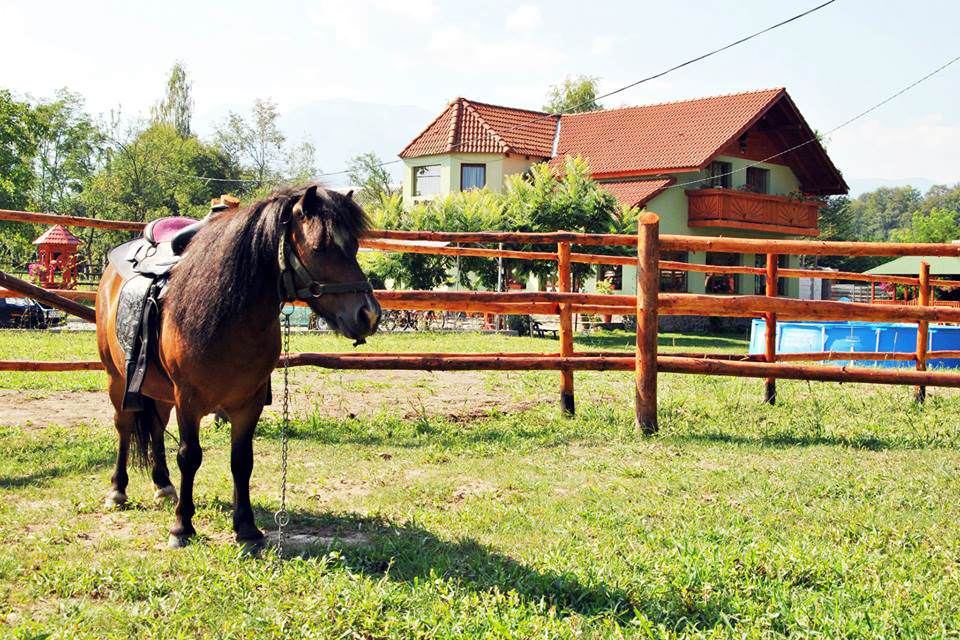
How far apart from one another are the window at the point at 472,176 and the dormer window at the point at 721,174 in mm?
8674

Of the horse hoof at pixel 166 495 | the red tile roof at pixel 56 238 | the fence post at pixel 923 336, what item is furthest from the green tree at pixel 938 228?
the horse hoof at pixel 166 495

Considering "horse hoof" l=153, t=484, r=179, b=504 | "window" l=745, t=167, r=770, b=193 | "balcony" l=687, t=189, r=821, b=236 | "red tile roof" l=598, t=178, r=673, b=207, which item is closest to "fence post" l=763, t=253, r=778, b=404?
"horse hoof" l=153, t=484, r=179, b=504

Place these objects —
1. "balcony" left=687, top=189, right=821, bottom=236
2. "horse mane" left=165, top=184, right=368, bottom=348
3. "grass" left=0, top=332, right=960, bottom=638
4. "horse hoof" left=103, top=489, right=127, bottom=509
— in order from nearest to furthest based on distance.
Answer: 1. "grass" left=0, top=332, right=960, bottom=638
2. "horse mane" left=165, top=184, right=368, bottom=348
3. "horse hoof" left=103, top=489, right=127, bottom=509
4. "balcony" left=687, top=189, right=821, bottom=236

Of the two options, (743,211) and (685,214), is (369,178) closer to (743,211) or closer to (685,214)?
(685,214)

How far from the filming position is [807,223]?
32344 millimetres

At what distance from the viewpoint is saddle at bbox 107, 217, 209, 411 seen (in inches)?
163

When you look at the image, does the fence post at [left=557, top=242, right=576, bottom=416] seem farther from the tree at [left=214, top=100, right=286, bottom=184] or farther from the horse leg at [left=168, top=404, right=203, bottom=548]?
the tree at [left=214, top=100, right=286, bottom=184]

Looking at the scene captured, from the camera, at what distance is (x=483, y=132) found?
31.4 m

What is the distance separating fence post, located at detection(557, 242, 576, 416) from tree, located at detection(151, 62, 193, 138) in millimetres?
61159

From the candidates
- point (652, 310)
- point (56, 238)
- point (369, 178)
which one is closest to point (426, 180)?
point (56, 238)

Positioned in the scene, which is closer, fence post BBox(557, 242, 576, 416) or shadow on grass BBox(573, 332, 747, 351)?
fence post BBox(557, 242, 576, 416)

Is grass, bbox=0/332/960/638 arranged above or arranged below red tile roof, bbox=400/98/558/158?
below

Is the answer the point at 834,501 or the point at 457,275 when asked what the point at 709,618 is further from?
the point at 457,275

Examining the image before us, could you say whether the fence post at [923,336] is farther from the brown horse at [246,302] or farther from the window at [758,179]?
the window at [758,179]
